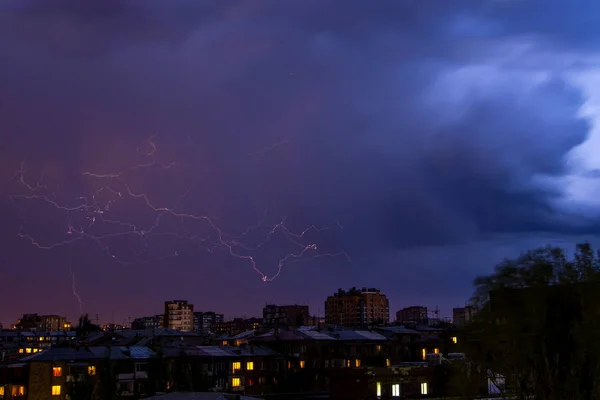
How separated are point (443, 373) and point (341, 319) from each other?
152 m

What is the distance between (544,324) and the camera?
938 inches

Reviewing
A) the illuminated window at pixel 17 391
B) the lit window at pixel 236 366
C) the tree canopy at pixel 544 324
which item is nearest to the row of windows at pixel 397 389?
the tree canopy at pixel 544 324

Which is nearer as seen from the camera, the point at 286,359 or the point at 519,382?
the point at 519,382

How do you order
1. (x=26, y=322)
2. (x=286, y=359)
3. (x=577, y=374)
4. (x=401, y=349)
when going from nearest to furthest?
(x=577, y=374) → (x=286, y=359) → (x=401, y=349) → (x=26, y=322)

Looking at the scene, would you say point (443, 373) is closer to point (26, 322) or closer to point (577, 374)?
point (577, 374)

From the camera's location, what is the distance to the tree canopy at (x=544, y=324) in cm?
2309

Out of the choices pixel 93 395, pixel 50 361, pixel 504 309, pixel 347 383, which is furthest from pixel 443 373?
pixel 50 361

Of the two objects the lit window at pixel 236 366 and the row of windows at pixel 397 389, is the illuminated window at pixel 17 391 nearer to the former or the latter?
the lit window at pixel 236 366

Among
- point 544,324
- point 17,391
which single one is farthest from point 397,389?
point 17,391

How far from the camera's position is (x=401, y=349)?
78.0 m

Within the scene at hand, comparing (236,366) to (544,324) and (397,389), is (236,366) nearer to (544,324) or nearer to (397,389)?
(397,389)

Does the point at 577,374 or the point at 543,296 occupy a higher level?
the point at 543,296

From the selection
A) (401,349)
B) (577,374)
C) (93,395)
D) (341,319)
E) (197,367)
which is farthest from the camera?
(341,319)

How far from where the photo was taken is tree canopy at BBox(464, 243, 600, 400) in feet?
75.8
